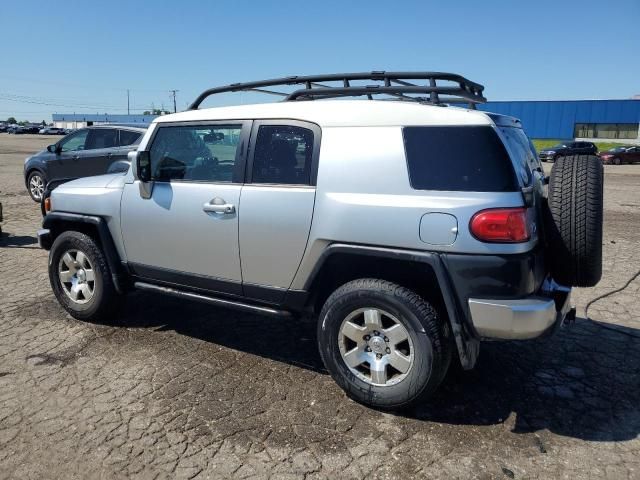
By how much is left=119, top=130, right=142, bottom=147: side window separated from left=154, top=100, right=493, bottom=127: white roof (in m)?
6.55

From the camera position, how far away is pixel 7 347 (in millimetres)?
4176

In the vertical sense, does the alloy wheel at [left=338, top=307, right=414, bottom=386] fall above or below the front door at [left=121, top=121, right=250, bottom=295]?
below

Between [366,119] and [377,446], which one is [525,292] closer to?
[377,446]

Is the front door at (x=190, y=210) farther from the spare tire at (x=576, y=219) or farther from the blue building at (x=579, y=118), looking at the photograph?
the blue building at (x=579, y=118)

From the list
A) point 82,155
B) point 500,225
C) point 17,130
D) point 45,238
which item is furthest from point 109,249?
point 17,130

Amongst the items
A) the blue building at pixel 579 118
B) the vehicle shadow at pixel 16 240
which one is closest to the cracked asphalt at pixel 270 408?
the vehicle shadow at pixel 16 240

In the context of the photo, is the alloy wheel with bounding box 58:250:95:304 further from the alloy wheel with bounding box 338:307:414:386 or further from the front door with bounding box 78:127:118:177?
the front door with bounding box 78:127:118:177

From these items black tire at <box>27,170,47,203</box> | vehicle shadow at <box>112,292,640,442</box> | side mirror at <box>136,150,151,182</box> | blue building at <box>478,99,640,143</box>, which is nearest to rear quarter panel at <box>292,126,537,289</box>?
vehicle shadow at <box>112,292,640,442</box>

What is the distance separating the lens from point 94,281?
180 inches

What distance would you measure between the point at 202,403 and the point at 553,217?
8.12 feet

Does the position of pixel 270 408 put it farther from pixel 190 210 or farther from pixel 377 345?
pixel 190 210

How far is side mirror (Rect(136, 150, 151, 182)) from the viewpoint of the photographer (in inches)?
163

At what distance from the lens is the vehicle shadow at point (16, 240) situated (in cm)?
782

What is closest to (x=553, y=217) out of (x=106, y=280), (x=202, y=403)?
(x=202, y=403)
